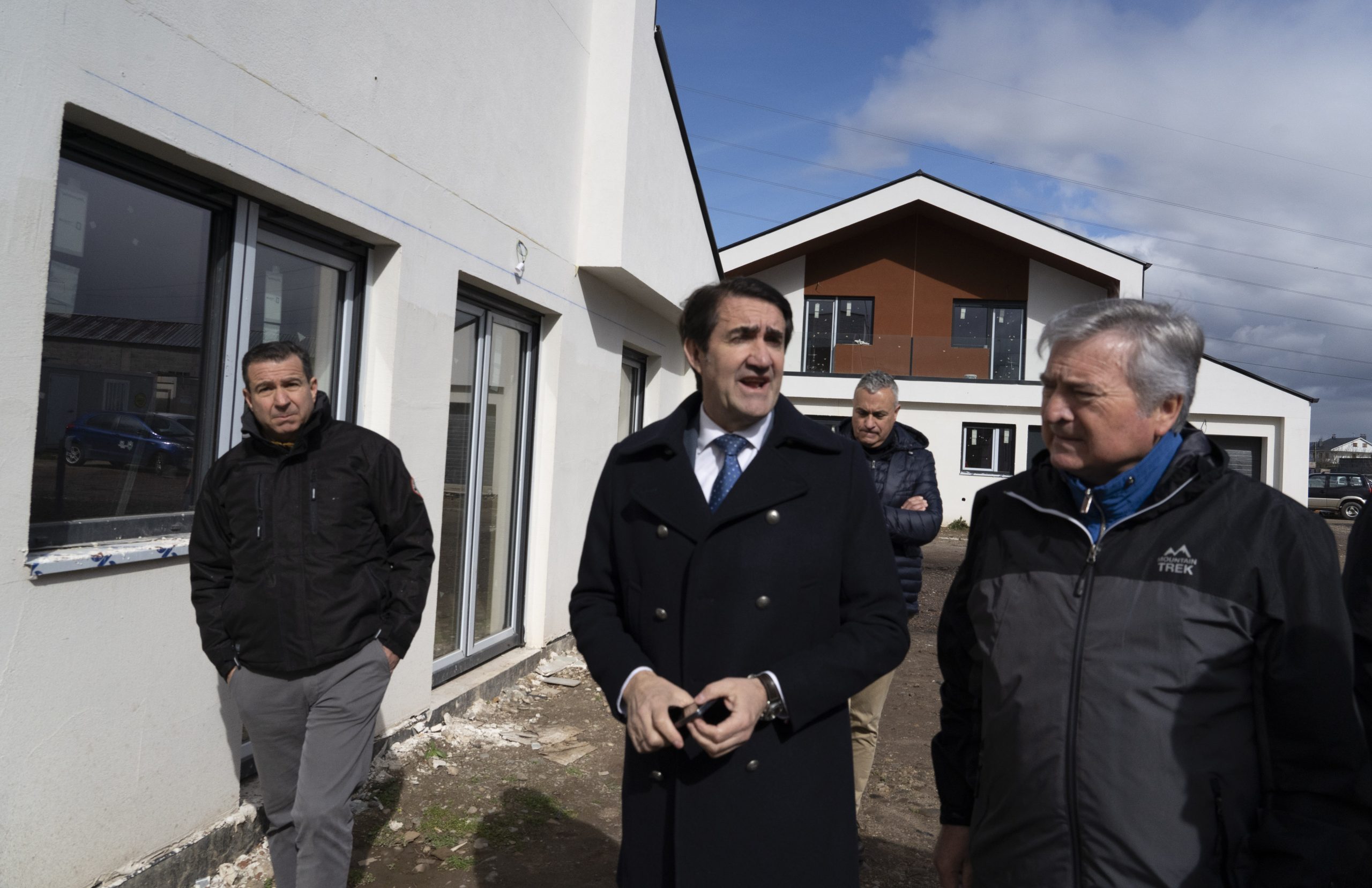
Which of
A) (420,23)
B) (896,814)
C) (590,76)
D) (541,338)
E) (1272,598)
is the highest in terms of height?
(590,76)

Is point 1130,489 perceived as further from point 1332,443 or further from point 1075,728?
point 1332,443

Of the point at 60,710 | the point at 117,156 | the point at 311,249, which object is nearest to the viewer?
the point at 60,710

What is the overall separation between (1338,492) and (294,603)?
41229 millimetres

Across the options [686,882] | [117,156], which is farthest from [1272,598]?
[117,156]

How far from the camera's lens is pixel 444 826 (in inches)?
183

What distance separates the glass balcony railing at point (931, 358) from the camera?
25000 mm

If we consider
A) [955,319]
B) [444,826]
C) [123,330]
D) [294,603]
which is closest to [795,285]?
[955,319]

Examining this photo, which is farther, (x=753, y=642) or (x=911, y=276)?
(x=911, y=276)

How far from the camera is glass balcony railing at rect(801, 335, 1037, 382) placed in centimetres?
2500

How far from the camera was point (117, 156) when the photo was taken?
3443 mm

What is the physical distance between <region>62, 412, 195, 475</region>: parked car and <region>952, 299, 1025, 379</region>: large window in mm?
23474

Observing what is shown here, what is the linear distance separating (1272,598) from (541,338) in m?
6.39

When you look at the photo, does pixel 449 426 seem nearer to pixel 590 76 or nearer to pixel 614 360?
pixel 614 360

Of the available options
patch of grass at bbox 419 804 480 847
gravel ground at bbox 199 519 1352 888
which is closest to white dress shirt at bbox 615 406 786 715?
gravel ground at bbox 199 519 1352 888
